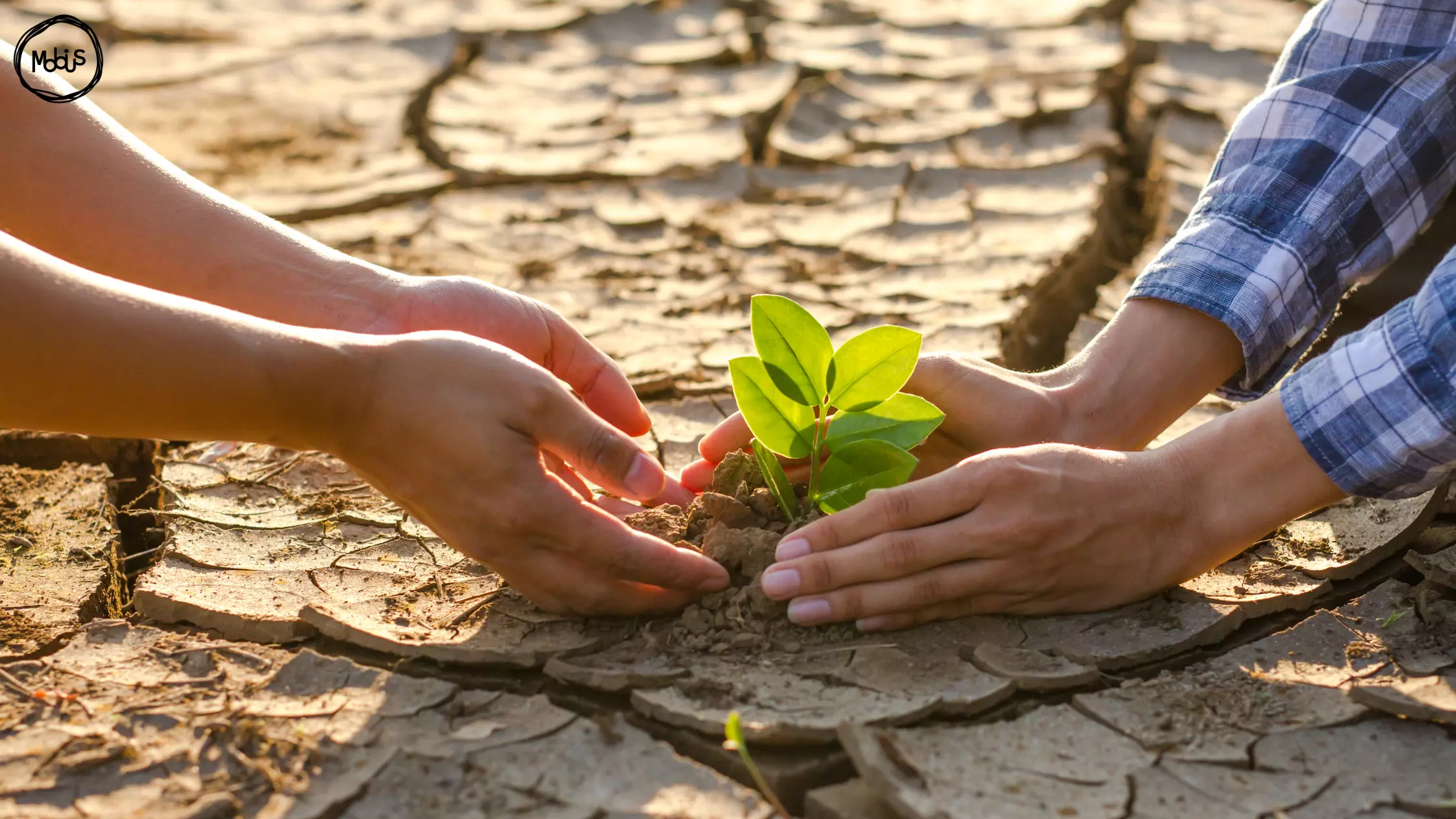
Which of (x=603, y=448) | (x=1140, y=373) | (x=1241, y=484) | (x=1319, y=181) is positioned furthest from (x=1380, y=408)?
(x=603, y=448)

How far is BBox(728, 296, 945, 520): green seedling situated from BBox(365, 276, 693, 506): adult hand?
24 centimetres

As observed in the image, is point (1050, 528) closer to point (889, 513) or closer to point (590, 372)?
point (889, 513)

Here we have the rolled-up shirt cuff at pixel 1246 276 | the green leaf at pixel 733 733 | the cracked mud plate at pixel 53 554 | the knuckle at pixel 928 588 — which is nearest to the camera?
the green leaf at pixel 733 733

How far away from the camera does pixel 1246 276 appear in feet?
5.91

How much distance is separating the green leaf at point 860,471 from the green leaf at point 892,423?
13 millimetres

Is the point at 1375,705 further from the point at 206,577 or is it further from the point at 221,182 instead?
the point at 221,182

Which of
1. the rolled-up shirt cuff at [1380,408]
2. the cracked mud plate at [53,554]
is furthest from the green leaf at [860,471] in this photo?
the cracked mud plate at [53,554]

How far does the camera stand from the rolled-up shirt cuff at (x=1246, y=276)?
5.91 ft

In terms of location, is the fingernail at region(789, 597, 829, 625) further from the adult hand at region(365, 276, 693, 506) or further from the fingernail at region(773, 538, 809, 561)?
the adult hand at region(365, 276, 693, 506)

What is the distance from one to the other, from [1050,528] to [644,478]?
0.48 metres

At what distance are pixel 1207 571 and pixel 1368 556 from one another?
222 mm

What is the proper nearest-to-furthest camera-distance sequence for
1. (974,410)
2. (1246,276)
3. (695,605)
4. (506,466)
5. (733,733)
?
(733,733)
(506,466)
(695,605)
(974,410)
(1246,276)

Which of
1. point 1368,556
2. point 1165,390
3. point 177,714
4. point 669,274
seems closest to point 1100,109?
point 669,274

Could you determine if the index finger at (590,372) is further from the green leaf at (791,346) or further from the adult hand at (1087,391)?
the green leaf at (791,346)
